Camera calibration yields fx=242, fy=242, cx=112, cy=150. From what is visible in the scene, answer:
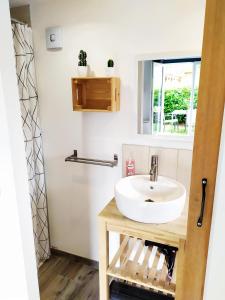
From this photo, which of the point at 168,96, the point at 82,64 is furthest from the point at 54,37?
the point at 168,96

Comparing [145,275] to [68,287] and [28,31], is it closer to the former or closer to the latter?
[68,287]

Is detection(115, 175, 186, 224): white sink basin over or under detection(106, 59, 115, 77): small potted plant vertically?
under

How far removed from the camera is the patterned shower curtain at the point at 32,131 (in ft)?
6.06

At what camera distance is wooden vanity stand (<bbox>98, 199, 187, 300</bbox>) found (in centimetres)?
134

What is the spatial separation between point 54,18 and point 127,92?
2.66ft

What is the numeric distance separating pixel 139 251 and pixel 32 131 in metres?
1.28

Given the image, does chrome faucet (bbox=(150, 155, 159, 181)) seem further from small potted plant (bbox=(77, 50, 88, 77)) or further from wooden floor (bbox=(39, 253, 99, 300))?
wooden floor (bbox=(39, 253, 99, 300))

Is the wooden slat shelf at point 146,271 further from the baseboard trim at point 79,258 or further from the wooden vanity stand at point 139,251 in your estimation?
the baseboard trim at point 79,258

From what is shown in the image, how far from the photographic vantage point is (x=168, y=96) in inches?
69.0

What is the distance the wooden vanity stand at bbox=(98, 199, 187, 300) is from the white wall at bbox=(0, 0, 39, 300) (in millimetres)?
431

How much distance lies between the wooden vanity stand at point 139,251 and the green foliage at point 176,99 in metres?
0.76

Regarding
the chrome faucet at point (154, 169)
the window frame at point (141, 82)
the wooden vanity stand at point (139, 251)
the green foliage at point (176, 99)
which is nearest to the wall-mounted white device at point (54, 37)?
the window frame at point (141, 82)

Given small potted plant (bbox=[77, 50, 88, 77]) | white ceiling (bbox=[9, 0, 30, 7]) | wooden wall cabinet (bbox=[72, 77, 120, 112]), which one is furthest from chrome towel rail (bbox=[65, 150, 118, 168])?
white ceiling (bbox=[9, 0, 30, 7])

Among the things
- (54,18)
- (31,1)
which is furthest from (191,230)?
(31,1)
